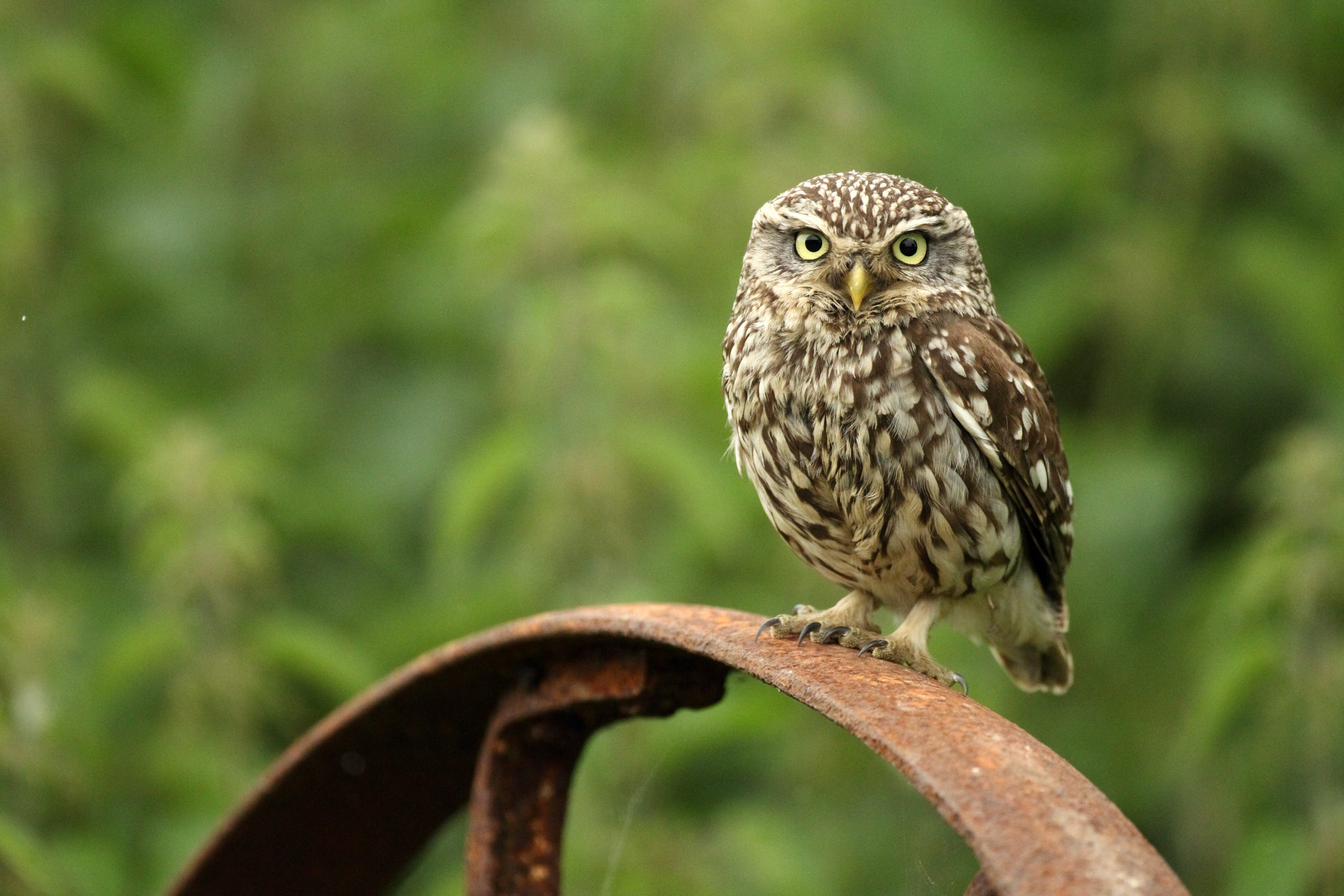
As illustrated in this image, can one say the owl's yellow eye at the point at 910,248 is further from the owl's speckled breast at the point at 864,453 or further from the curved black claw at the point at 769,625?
the curved black claw at the point at 769,625

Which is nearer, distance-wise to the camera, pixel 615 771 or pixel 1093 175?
pixel 615 771

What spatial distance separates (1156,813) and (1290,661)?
1579 mm

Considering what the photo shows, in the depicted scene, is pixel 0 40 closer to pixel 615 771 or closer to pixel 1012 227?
pixel 615 771

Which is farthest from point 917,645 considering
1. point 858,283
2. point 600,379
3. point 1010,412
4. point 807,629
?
point 600,379

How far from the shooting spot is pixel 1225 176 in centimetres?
491

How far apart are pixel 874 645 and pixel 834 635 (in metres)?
0.06

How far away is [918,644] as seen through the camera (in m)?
2.51

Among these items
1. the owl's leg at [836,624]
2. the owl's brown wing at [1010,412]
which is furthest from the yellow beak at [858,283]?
the owl's leg at [836,624]

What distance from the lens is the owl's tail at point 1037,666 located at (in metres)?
3.04

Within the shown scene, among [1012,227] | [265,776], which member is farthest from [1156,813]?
[265,776]

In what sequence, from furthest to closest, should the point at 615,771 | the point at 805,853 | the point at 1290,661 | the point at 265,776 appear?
the point at 805,853 → the point at 615,771 → the point at 1290,661 → the point at 265,776

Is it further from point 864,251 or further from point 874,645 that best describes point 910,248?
point 874,645

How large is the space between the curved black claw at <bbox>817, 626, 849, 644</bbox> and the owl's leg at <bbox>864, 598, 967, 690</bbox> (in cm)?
5

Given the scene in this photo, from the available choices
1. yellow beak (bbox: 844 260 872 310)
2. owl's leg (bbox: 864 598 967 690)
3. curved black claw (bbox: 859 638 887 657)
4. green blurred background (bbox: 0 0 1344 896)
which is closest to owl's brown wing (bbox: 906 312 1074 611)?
yellow beak (bbox: 844 260 872 310)
